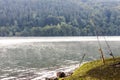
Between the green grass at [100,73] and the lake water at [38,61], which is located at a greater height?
the green grass at [100,73]

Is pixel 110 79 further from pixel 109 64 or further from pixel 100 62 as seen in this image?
pixel 100 62

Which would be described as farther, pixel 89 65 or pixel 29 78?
pixel 29 78

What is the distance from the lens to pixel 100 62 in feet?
88.1

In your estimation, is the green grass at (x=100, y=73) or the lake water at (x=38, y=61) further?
the lake water at (x=38, y=61)

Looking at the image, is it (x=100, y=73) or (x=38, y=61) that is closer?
(x=100, y=73)

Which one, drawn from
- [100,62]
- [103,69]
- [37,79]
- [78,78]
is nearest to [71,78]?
[78,78]

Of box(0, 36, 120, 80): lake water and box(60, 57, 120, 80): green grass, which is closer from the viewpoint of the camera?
box(60, 57, 120, 80): green grass

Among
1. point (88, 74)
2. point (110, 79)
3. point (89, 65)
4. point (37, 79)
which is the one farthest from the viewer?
point (37, 79)

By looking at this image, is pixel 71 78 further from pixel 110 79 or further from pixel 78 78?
pixel 110 79

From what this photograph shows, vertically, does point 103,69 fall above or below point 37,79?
above

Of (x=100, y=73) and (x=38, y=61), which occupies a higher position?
(x=100, y=73)

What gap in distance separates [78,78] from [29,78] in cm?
2506

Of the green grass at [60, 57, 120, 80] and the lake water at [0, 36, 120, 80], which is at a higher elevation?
the green grass at [60, 57, 120, 80]

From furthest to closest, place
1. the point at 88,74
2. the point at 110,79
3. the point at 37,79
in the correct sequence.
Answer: the point at 37,79 → the point at 88,74 → the point at 110,79
